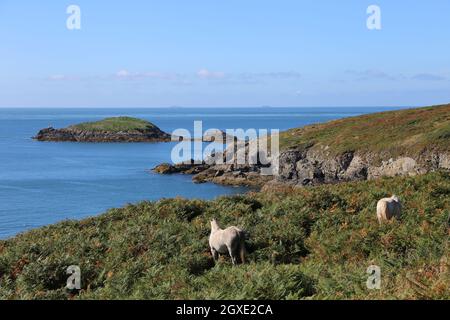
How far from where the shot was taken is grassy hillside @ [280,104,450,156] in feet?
225

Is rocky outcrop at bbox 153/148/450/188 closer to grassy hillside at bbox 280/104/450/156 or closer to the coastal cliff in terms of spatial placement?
the coastal cliff

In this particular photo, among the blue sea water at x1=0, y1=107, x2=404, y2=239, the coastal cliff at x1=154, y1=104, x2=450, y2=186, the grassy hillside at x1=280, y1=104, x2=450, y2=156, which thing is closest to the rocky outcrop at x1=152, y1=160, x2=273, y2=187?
the coastal cliff at x1=154, y1=104, x2=450, y2=186

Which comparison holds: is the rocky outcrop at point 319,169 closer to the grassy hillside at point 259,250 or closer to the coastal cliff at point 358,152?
the coastal cliff at point 358,152

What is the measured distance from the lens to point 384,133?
78.5 meters

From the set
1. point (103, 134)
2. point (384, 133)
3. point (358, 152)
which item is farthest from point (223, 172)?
point (103, 134)

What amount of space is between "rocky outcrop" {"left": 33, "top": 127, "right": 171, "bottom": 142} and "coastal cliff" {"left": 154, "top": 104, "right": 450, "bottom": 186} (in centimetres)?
9173

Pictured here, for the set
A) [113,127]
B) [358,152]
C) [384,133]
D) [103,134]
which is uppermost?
[384,133]

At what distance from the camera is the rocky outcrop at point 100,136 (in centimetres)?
18262

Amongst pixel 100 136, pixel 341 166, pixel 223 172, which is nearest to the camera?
pixel 341 166

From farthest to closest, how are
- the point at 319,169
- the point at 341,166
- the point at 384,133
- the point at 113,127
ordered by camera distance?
1. the point at 113,127
2. the point at 384,133
3. the point at 319,169
4. the point at 341,166

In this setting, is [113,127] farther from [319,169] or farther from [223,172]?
[319,169]

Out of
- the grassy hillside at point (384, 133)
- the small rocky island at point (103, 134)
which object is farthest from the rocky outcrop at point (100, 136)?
the grassy hillside at point (384, 133)

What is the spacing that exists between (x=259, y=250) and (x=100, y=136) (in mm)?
177231

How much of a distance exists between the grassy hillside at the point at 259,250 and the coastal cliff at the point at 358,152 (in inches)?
1697
